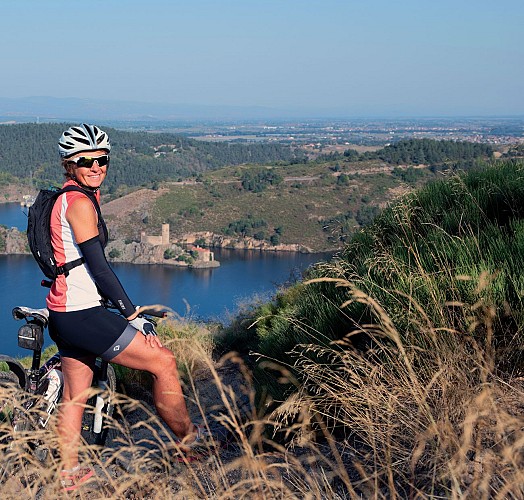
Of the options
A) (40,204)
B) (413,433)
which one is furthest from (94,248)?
(413,433)

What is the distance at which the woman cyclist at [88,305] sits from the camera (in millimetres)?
2559

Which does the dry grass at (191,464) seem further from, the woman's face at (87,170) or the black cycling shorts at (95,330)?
the woman's face at (87,170)

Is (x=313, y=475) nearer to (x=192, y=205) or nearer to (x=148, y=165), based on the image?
(x=192, y=205)

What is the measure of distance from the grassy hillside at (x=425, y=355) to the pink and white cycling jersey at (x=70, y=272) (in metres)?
0.73

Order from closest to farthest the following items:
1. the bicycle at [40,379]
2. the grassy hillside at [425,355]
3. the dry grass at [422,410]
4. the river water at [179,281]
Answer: the grassy hillside at [425,355] < the dry grass at [422,410] < the bicycle at [40,379] < the river water at [179,281]

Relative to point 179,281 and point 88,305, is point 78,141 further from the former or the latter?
point 179,281

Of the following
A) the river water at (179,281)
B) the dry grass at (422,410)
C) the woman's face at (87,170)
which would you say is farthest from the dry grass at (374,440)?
the river water at (179,281)

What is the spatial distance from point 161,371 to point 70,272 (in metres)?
0.53

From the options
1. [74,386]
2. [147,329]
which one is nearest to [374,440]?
[147,329]

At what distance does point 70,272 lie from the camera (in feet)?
8.49

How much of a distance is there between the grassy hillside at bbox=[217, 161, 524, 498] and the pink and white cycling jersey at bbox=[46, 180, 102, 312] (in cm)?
73

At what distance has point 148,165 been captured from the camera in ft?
382

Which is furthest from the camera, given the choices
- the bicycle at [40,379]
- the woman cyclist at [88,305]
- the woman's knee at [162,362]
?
the bicycle at [40,379]

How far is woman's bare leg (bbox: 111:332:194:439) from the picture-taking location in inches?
104
